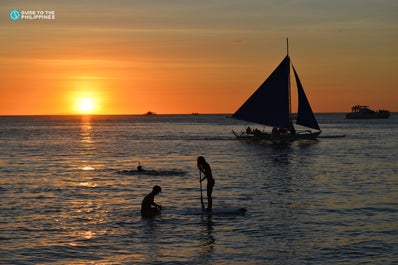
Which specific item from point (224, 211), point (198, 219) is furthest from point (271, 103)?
point (198, 219)

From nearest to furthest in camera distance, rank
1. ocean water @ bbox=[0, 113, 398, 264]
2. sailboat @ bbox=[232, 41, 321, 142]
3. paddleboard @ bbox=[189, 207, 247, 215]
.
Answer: ocean water @ bbox=[0, 113, 398, 264], paddleboard @ bbox=[189, 207, 247, 215], sailboat @ bbox=[232, 41, 321, 142]

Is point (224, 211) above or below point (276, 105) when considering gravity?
below

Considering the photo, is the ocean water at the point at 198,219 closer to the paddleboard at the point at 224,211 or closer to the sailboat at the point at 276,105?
the paddleboard at the point at 224,211

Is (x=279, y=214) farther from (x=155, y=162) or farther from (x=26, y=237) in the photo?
(x=155, y=162)

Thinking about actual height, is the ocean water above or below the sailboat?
below

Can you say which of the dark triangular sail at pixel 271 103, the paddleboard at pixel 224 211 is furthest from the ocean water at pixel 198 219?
the dark triangular sail at pixel 271 103

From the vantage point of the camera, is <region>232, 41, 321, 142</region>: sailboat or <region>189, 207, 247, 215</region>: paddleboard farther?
<region>232, 41, 321, 142</region>: sailboat

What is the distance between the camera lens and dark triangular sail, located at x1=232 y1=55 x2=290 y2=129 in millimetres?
84000

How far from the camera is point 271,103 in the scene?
84.0m

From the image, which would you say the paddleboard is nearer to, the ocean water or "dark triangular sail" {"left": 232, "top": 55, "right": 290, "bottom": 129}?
the ocean water

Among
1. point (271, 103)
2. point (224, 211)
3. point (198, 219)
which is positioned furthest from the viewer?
point (271, 103)

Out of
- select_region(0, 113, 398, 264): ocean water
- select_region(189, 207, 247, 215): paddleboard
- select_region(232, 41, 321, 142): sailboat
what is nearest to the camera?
select_region(0, 113, 398, 264): ocean water

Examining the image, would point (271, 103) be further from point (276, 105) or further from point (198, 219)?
point (198, 219)

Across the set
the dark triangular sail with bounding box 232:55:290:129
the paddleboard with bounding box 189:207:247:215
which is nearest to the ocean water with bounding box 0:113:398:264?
the paddleboard with bounding box 189:207:247:215
